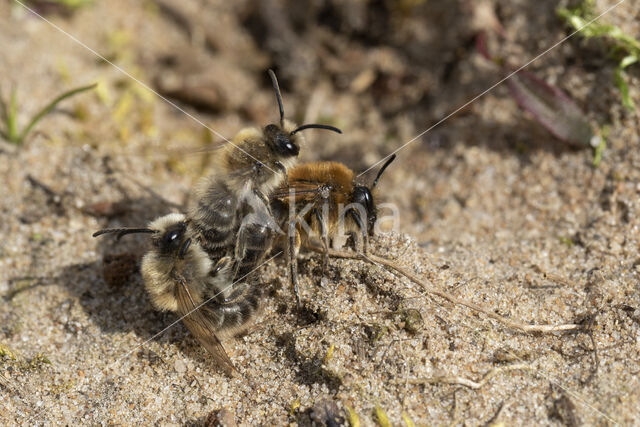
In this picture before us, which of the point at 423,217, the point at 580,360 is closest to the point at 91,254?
the point at 423,217

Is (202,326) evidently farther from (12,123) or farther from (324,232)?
(12,123)

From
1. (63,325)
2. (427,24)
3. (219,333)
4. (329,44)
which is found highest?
(427,24)

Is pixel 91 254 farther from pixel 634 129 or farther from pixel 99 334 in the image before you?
pixel 634 129

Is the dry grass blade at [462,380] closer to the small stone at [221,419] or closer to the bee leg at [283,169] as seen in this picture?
the small stone at [221,419]

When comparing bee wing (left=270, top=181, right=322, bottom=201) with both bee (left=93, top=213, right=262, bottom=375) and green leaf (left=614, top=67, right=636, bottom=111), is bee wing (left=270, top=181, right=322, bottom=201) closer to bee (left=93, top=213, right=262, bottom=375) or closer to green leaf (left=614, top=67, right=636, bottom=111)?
bee (left=93, top=213, right=262, bottom=375)

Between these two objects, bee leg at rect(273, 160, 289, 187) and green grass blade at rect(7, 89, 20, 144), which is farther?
green grass blade at rect(7, 89, 20, 144)

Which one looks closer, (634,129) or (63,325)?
(63,325)

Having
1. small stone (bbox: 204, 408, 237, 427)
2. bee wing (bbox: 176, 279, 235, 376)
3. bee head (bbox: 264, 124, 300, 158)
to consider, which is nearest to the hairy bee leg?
bee head (bbox: 264, 124, 300, 158)
